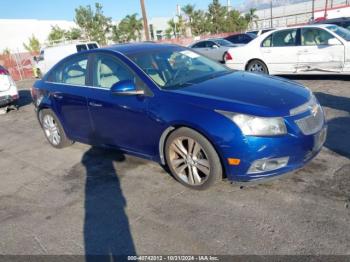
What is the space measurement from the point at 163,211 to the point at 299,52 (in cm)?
713

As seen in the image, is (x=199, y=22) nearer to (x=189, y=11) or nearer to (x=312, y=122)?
(x=189, y=11)

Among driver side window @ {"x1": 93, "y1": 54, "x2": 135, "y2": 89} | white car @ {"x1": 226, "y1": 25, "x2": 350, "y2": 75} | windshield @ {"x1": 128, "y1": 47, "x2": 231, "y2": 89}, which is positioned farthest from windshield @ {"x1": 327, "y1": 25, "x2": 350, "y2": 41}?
driver side window @ {"x1": 93, "y1": 54, "x2": 135, "y2": 89}

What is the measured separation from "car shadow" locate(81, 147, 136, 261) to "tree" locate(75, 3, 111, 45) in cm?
3741

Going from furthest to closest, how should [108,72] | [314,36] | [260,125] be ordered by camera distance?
[314,36] → [108,72] → [260,125]

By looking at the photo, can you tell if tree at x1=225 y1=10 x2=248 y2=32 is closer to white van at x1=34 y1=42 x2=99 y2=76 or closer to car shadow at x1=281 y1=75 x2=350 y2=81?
white van at x1=34 y1=42 x2=99 y2=76

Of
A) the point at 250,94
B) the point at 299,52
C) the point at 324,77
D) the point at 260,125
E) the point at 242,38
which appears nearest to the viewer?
the point at 260,125

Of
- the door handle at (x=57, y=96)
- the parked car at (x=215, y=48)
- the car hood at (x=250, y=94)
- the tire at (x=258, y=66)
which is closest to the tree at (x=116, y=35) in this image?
the parked car at (x=215, y=48)

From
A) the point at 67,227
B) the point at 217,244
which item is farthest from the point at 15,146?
the point at 217,244

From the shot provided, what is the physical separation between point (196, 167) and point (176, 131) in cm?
45

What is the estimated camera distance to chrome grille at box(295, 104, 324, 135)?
133 inches

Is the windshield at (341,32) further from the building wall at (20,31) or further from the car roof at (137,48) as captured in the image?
the building wall at (20,31)

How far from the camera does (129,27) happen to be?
4119 cm

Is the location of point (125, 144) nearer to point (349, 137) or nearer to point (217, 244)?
point (217, 244)

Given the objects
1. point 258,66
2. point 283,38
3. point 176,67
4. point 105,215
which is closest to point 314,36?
point 283,38
